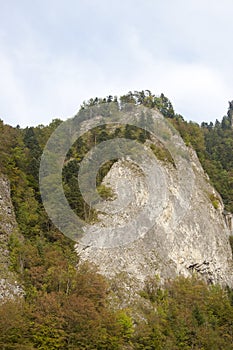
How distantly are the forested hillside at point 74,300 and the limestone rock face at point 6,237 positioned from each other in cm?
69

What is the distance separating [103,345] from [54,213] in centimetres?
1785

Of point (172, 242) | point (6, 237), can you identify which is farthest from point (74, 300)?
point (172, 242)

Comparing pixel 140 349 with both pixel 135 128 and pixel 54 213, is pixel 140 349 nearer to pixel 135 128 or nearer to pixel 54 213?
pixel 54 213

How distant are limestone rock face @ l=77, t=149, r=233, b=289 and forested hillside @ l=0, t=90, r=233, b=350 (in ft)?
5.27

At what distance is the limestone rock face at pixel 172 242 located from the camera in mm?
47219

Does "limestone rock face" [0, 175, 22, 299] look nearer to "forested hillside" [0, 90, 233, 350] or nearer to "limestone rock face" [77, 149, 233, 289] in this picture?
"forested hillside" [0, 90, 233, 350]

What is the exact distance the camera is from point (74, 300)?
37938mm

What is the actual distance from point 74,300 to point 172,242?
18.4 meters

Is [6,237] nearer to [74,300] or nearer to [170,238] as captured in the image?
[74,300]

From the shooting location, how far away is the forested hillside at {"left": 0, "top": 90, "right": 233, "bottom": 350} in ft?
117

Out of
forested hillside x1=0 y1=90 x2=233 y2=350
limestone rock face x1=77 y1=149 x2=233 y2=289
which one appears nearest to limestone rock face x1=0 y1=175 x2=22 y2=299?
forested hillside x1=0 y1=90 x2=233 y2=350

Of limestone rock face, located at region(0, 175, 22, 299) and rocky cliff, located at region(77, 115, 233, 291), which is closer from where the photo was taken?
limestone rock face, located at region(0, 175, 22, 299)

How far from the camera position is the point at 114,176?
54.8m

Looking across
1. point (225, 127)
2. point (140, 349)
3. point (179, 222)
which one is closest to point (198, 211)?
point (179, 222)
